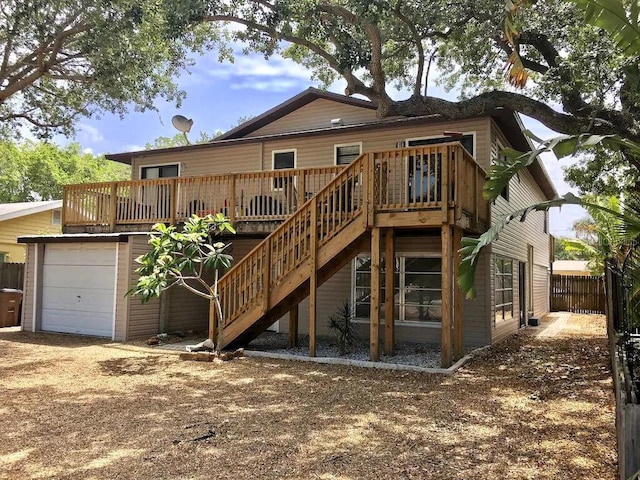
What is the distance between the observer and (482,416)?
5539 mm

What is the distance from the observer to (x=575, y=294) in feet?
76.9

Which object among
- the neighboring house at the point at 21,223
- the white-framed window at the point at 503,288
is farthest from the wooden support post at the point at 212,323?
the neighboring house at the point at 21,223

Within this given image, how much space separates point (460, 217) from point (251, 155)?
23.4 ft

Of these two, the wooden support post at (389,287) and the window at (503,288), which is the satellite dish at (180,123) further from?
the window at (503,288)

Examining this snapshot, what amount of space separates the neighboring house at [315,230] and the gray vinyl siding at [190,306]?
4 centimetres

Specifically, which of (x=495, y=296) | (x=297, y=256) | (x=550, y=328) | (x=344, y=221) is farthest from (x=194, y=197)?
(x=550, y=328)

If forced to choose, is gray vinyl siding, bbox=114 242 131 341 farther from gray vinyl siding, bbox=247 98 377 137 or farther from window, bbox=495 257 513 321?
window, bbox=495 257 513 321

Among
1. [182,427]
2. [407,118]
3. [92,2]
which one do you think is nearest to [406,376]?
[182,427]

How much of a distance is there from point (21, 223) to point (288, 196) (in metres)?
15.3

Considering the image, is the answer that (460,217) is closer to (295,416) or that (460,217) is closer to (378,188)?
(378,188)

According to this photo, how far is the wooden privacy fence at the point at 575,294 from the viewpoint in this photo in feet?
74.3

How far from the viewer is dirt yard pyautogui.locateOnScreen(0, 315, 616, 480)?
4.06m

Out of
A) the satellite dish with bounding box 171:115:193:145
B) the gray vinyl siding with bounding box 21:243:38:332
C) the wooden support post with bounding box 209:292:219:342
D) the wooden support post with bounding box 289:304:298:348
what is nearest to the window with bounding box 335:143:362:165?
the wooden support post with bounding box 289:304:298:348

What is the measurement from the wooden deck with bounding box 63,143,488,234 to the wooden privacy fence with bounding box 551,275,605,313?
1541cm
